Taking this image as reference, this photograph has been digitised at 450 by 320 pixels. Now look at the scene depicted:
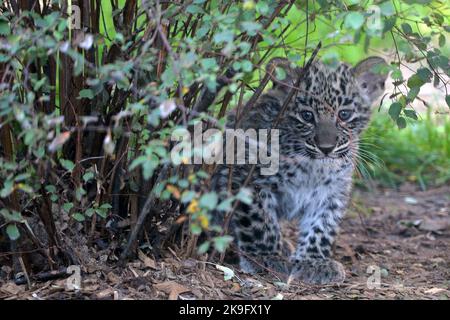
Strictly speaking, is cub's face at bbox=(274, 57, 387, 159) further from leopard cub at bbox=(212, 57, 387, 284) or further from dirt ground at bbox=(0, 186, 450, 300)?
dirt ground at bbox=(0, 186, 450, 300)

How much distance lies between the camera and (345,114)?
566 centimetres

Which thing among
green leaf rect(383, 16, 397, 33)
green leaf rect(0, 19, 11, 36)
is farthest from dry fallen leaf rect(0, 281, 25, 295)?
green leaf rect(383, 16, 397, 33)

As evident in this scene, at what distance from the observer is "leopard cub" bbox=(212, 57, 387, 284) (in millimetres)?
5422

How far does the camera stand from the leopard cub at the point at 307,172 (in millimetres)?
5422

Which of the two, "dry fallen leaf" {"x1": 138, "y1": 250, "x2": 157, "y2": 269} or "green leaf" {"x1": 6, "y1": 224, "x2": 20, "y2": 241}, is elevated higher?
"green leaf" {"x1": 6, "y1": 224, "x2": 20, "y2": 241}

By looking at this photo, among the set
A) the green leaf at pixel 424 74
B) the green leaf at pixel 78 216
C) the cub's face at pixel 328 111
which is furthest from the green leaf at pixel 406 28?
the green leaf at pixel 78 216

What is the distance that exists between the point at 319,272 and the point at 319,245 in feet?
1.30

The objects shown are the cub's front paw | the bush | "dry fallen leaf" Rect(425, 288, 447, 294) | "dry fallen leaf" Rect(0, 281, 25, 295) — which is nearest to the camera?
the bush

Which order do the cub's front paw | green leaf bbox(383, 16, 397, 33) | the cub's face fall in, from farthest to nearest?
the cub's face < the cub's front paw < green leaf bbox(383, 16, 397, 33)

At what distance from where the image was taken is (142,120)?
14.5ft

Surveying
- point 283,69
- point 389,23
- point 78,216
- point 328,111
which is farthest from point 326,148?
point 78,216

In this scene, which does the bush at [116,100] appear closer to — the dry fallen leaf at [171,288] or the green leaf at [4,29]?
the green leaf at [4,29]

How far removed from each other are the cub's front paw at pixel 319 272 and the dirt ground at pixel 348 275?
87 mm
